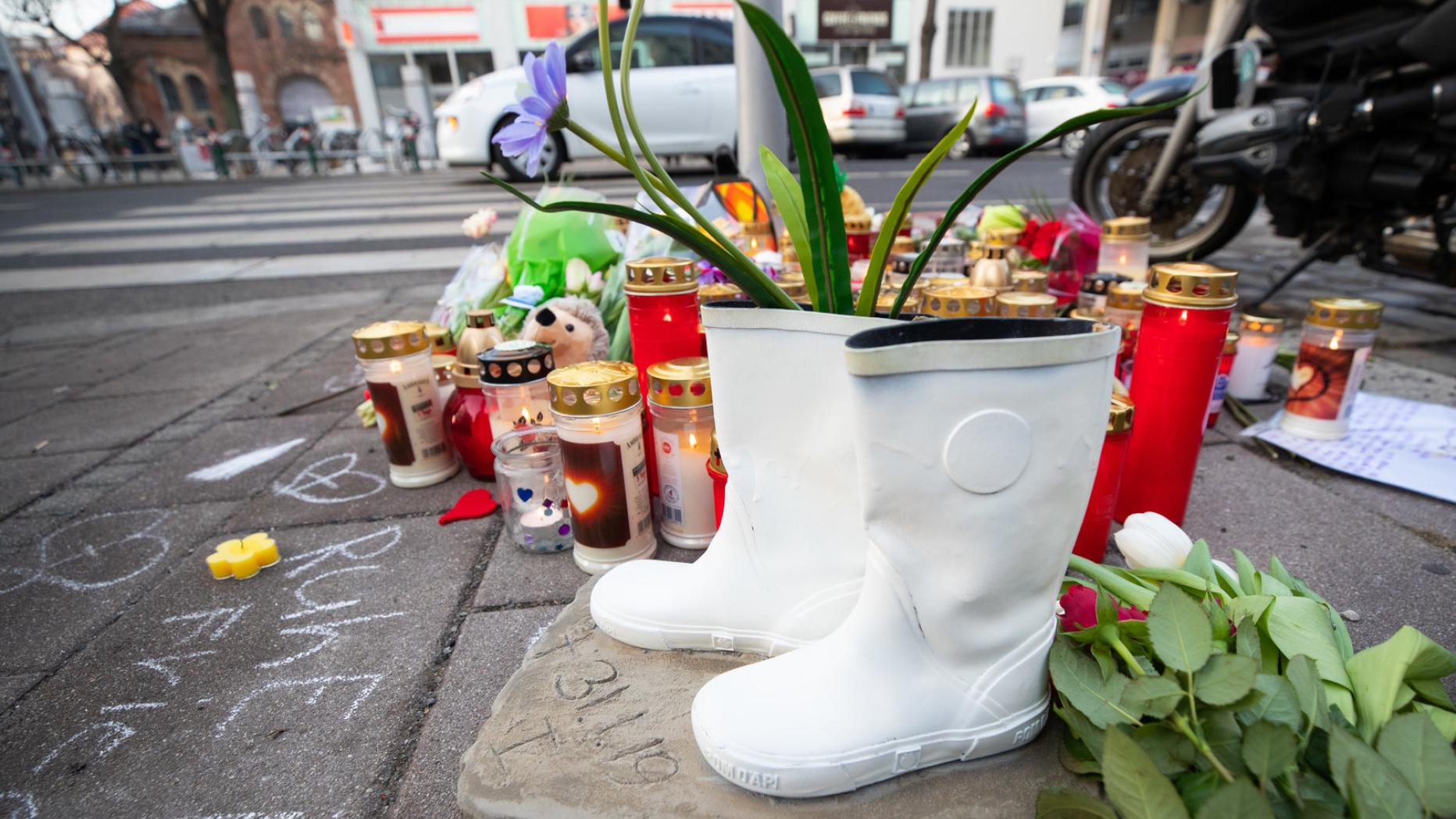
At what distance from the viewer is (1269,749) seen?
657mm

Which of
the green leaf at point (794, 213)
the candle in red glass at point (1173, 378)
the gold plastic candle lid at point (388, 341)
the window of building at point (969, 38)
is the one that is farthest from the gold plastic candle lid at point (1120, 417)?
the window of building at point (969, 38)

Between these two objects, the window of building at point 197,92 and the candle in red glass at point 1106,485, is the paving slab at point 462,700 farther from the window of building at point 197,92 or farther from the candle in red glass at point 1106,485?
the window of building at point 197,92

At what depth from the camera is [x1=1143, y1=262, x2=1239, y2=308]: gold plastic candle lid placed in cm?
120

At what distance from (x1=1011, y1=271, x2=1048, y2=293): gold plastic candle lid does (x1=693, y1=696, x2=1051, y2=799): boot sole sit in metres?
1.10

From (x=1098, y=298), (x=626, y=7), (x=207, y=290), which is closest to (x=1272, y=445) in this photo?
(x=1098, y=298)

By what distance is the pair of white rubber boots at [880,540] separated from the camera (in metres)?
0.68

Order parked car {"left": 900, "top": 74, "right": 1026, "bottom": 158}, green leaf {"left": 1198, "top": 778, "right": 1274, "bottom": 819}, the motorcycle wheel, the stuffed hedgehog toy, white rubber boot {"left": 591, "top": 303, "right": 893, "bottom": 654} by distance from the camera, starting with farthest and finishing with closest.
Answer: parked car {"left": 900, "top": 74, "right": 1026, "bottom": 158} → the motorcycle wheel → the stuffed hedgehog toy → white rubber boot {"left": 591, "top": 303, "right": 893, "bottom": 654} → green leaf {"left": 1198, "top": 778, "right": 1274, "bottom": 819}

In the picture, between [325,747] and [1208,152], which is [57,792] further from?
[1208,152]

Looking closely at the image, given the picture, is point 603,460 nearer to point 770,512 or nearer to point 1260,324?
point 770,512

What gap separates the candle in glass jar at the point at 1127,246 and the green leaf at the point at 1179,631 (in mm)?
1732

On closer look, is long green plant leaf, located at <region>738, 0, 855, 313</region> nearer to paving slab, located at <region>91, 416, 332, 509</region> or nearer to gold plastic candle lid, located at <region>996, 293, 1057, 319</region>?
gold plastic candle lid, located at <region>996, 293, 1057, 319</region>

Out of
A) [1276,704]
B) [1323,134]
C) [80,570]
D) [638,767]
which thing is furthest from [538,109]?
[1323,134]

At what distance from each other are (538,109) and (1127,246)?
2.14 m

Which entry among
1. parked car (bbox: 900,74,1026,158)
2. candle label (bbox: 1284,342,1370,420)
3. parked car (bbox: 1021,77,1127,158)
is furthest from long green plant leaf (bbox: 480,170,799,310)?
parked car (bbox: 1021,77,1127,158)
